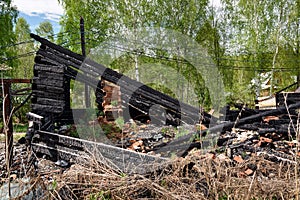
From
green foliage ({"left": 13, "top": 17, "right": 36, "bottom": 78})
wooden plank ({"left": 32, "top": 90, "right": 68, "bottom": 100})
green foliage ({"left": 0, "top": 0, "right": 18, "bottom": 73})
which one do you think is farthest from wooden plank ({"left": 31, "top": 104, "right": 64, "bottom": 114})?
green foliage ({"left": 13, "top": 17, "right": 36, "bottom": 78})

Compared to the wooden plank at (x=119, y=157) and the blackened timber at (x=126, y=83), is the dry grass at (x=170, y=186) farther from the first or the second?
the blackened timber at (x=126, y=83)

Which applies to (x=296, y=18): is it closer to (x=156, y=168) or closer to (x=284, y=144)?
(x=284, y=144)

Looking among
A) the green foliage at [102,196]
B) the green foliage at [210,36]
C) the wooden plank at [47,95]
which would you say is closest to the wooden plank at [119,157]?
the green foliage at [102,196]

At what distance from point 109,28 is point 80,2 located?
1.68 meters

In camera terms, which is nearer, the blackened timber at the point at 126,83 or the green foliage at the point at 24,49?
the blackened timber at the point at 126,83

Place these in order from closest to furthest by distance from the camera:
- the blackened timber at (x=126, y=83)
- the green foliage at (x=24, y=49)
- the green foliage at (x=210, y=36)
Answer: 1. the blackened timber at (x=126, y=83)
2. the green foliage at (x=210, y=36)
3. the green foliage at (x=24, y=49)

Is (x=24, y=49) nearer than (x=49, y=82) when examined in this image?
No

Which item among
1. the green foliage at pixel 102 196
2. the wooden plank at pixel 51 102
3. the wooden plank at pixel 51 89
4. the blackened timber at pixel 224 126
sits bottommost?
the green foliage at pixel 102 196

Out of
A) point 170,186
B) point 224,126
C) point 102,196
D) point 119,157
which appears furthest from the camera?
point 224,126

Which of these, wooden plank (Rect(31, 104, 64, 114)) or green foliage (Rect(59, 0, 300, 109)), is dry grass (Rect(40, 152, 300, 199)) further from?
green foliage (Rect(59, 0, 300, 109))

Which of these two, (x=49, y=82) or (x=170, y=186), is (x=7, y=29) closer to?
(x=49, y=82)

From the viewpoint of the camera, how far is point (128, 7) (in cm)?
1068

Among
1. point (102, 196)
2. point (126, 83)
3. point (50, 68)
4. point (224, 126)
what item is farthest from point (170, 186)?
point (50, 68)

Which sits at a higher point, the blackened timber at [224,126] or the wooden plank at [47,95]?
the wooden plank at [47,95]
